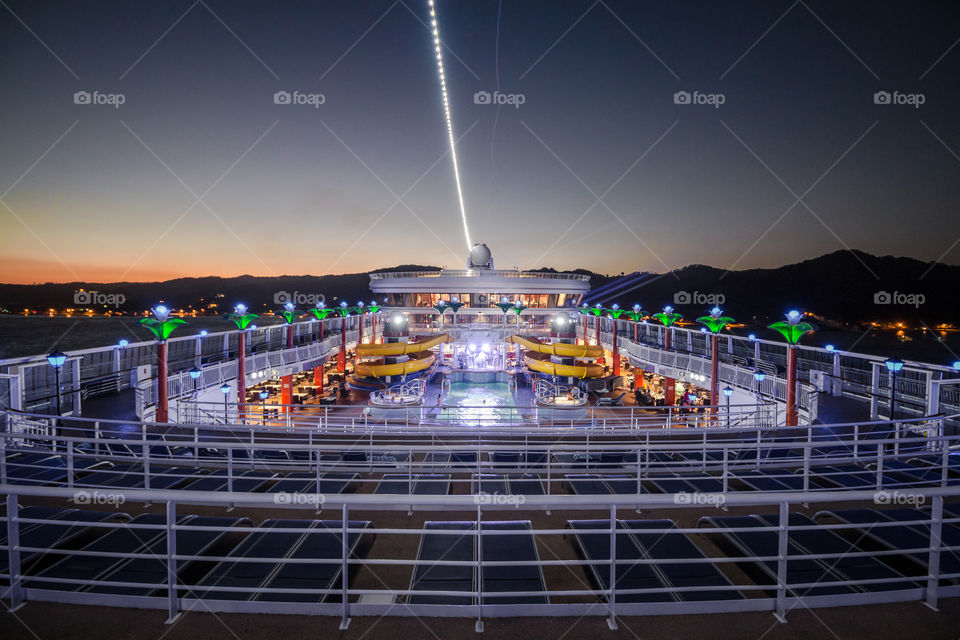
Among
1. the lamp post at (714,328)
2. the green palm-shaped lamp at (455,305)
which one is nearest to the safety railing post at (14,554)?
the lamp post at (714,328)

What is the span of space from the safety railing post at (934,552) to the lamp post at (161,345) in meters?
13.2

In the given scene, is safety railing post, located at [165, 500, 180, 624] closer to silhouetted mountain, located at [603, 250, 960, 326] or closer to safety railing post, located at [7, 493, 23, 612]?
safety railing post, located at [7, 493, 23, 612]

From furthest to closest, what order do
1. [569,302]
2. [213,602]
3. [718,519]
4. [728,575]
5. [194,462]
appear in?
[569,302]
[194,462]
[718,519]
[728,575]
[213,602]

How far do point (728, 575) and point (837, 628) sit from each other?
0.89 meters

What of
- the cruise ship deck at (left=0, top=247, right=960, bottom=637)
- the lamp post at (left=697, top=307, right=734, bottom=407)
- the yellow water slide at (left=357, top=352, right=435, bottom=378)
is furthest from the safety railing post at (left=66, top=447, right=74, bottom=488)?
the lamp post at (left=697, top=307, right=734, bottom=407)

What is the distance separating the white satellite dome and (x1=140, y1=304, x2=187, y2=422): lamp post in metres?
35.1

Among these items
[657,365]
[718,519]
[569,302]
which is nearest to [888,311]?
[569,302]

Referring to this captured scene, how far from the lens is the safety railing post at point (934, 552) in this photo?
123 inches

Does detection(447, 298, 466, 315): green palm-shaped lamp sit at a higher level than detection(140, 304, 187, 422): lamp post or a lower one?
higher

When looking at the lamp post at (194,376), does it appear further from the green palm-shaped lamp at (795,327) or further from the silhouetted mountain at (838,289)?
the silhouetted mountain at (838,289)

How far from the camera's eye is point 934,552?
318 cm

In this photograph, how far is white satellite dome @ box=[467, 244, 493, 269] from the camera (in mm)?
44594

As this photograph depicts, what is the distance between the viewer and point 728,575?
3.94m

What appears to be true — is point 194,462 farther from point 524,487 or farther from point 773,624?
point 773,624
